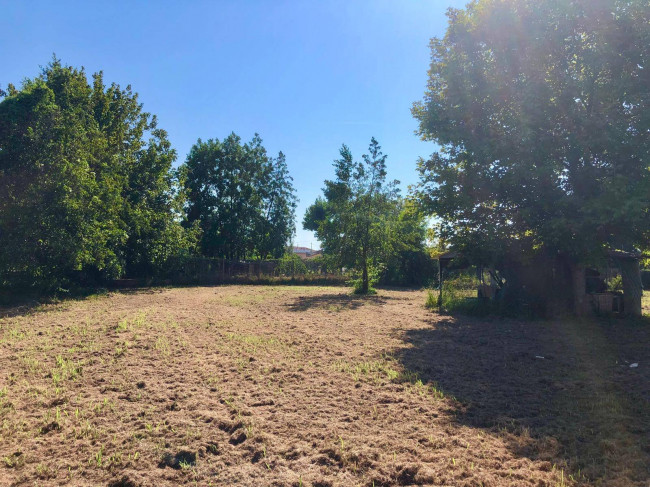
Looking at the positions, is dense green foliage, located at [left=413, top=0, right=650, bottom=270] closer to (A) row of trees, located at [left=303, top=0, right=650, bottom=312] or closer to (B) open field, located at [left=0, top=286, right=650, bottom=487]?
(A) row of trees, located at [left=303, top=0, right=650, bottom=312]

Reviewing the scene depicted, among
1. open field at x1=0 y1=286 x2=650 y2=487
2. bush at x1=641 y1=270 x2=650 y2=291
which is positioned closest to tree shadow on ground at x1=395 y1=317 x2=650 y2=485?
open field at x1=0 y1=286 x2=650 y2=487

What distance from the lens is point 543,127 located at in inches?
424

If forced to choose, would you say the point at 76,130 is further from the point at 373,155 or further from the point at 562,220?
the point at 562,220

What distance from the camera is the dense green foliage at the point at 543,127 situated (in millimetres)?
9727

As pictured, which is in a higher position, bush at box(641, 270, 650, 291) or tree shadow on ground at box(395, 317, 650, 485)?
bush at box(641, 270, 650, 291)

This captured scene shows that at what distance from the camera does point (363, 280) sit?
22984mm

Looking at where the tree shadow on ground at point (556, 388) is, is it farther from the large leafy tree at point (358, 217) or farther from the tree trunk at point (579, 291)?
the large leafy tree at point (358, 217)

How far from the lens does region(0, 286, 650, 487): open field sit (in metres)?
3.27

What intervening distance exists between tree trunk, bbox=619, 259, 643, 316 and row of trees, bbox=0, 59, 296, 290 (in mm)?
18494

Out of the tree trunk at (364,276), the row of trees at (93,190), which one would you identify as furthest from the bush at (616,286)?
the row of trees at (93,190)

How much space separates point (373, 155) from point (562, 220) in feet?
47.7

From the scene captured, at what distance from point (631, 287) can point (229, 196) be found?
31270mm

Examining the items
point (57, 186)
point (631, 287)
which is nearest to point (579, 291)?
point (631, 287)

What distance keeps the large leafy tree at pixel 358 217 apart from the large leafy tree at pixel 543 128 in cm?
917
